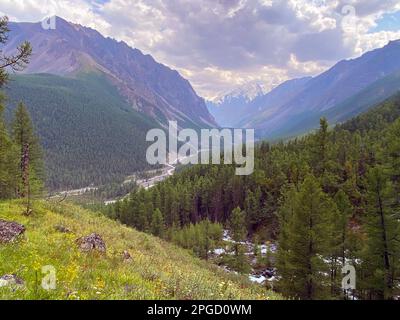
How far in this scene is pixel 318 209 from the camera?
30.0m

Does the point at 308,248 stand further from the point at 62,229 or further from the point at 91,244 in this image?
the point at 91,244

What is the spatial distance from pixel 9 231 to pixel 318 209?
25.1 meters

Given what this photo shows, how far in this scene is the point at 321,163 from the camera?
50656 millimetres

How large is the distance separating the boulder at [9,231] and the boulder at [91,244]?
2.28 meters

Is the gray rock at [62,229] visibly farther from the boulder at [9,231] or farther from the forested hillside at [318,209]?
the forested hillside at [318,209]

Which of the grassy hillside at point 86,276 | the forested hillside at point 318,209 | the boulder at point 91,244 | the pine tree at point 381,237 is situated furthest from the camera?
the forested hillside at point 318,209

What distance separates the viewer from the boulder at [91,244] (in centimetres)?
1302

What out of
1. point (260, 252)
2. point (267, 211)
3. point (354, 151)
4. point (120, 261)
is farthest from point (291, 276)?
point (354, 151)

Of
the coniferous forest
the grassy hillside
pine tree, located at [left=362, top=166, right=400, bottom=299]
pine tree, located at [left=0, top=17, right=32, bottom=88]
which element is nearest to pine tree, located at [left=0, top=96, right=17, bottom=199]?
the coniferous forest

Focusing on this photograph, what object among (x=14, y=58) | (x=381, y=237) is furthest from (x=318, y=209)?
(x=14, y=58)

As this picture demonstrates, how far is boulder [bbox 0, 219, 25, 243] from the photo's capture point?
12078 millimetres

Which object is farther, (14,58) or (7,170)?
(7,170)

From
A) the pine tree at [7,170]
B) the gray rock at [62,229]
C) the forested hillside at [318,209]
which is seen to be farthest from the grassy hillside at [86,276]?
the pine tree at [7,170]
